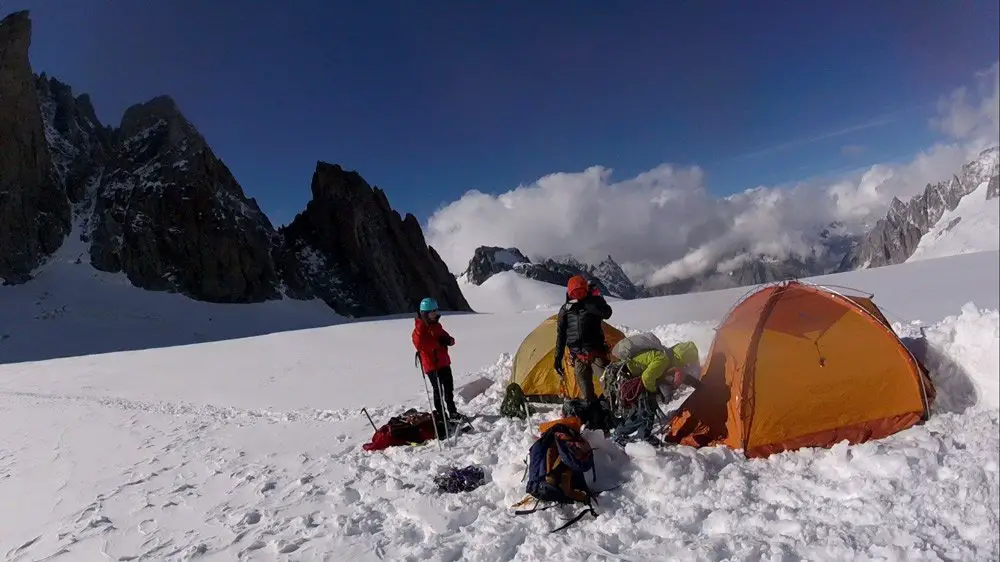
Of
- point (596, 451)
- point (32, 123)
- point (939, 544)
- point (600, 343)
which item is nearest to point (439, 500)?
point (596, 451)

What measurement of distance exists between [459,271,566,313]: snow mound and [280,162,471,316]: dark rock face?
72924 millimetres

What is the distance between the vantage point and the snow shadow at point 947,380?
5.11 meters

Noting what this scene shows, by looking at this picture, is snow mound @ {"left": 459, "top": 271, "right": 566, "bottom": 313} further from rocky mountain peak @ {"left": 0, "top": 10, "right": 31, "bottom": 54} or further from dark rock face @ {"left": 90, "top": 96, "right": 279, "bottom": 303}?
rocky mountain peak @ {"left": 0, "top": 10, "right": 31, "bottom": 54}

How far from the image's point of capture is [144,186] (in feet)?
195

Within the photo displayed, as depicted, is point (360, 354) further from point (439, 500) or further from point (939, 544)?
point (939, 544)

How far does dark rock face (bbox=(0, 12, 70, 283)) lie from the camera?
155 feet

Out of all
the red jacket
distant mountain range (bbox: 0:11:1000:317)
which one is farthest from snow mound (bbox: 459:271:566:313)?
the red jacket

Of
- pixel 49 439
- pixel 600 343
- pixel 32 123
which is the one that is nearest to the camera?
pixel 600 343

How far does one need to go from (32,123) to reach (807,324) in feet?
222

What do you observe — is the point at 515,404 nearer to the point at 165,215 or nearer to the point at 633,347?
the point at 633,347

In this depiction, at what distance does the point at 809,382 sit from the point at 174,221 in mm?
67590

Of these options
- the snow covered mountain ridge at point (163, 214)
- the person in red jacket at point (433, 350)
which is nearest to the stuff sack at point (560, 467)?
the person in red jacket at point (433, 350)

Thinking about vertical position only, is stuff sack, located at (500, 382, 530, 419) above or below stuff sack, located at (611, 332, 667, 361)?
below

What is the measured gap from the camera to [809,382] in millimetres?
5418
